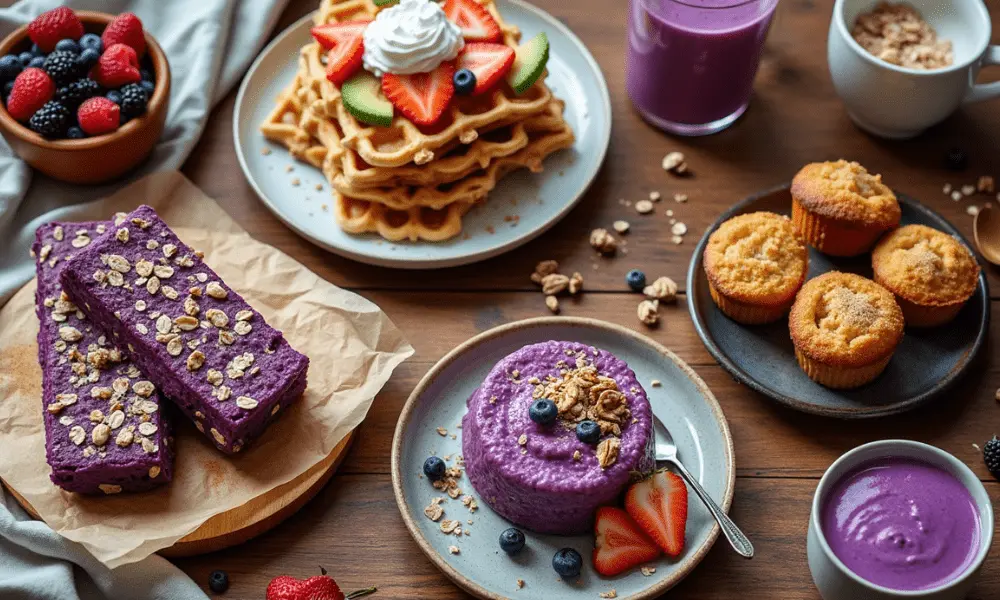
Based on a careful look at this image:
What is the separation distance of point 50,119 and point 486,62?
1.04 meters

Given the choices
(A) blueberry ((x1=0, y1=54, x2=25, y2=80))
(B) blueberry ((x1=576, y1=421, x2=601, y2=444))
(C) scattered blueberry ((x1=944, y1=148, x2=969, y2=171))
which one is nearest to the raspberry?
(A) blueberry ((x1=0, y1=54, x2=25, y2=80))

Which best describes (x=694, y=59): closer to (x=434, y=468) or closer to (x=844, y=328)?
(x=844, y=328)

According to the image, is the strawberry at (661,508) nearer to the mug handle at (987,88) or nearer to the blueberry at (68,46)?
the mug handle at (987,88)

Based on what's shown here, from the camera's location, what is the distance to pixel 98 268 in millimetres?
2365

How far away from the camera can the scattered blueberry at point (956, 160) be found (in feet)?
9.27

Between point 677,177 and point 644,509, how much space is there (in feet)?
3.32

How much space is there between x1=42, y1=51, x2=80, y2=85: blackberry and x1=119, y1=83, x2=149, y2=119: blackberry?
0.12 m

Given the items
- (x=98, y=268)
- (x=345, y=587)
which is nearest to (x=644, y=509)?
(x=345, y=587)

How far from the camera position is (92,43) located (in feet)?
8.86

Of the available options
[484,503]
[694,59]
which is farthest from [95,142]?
[694,59]

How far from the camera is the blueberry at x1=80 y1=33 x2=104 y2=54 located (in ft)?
8.83

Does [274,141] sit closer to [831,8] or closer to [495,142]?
[495,142]

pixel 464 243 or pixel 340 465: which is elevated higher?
pixel 464 243

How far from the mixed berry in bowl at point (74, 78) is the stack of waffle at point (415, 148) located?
1.17ft
